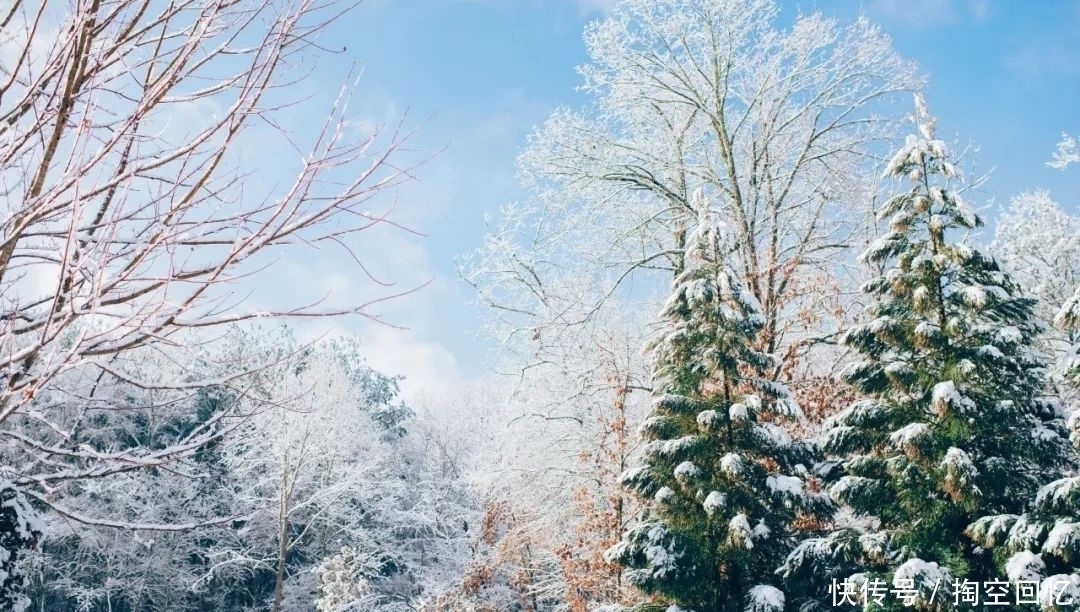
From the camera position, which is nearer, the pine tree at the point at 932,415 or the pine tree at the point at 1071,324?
the pine tree at the point at 1071,324

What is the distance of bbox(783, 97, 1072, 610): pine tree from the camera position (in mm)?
8258

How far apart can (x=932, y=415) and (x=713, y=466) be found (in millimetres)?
2642

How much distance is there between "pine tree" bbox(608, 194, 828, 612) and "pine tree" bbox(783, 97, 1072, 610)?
0.51 metres

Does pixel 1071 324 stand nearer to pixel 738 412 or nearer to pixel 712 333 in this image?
pixel 738 412

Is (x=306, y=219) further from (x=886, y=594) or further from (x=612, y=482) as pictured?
(x=612, y=482)

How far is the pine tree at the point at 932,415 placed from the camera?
8258 mm

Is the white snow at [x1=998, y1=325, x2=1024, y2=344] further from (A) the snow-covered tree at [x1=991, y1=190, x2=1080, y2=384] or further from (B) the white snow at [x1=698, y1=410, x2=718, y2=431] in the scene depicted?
(A) the snow-covered tree at [x1=991, y1=190, x2=1080, y2=384]

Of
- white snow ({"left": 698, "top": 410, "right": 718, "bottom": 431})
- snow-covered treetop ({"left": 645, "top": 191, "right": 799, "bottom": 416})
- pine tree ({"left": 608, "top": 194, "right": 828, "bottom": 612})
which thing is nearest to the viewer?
pine tree ({"left": 608, "top": 194, "right": 828, "bottom": 612})

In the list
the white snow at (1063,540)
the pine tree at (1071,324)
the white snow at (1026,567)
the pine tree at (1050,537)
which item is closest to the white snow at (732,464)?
the pine tree at (1050,537)

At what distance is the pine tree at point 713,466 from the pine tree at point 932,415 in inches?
20.2

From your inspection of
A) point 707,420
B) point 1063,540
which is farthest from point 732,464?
point 1063,540

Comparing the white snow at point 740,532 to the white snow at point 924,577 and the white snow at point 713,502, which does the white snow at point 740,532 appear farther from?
the white snow at point 924,577

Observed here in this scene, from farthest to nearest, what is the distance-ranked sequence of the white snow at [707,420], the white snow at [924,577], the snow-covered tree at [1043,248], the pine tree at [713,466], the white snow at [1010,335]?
the snow-covered tree at [1043,248], the white snow at [707,420], the pine tree at [713,466], the white snow at [1010,335], the white snow at [924,577]

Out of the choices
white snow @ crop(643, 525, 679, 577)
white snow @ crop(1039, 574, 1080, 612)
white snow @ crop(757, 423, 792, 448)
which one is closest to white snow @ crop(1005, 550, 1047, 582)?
white snow @ crop(1039, 574, 1080, 612)
